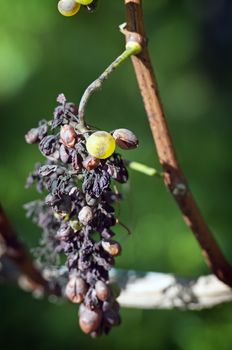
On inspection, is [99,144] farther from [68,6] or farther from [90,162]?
[68,6]

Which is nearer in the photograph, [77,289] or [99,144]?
[99,144]

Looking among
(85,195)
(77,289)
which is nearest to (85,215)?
(85,195)

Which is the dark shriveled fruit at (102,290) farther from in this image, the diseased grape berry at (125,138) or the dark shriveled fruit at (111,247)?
the diseased grape berry at (125,138)

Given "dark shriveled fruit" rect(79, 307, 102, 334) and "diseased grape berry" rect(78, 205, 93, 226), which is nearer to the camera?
"diseased grape berry" rect(78, 205, 93, 226)

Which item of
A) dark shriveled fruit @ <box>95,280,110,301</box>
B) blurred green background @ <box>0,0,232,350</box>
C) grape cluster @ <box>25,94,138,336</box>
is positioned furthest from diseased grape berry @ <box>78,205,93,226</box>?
blurred green background @ <box>0,0,232,350</box>

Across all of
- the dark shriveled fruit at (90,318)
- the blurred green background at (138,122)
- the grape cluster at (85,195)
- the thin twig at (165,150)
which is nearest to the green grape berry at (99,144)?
the grape cluster at (85,195)

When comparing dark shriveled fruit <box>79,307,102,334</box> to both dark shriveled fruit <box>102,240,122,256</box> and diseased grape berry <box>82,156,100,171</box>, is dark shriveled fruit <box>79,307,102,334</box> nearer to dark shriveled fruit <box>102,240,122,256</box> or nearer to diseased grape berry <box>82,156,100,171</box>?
dark shriveled fruit <box>102,240,122,256</box>

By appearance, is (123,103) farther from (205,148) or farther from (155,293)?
(155,293)
